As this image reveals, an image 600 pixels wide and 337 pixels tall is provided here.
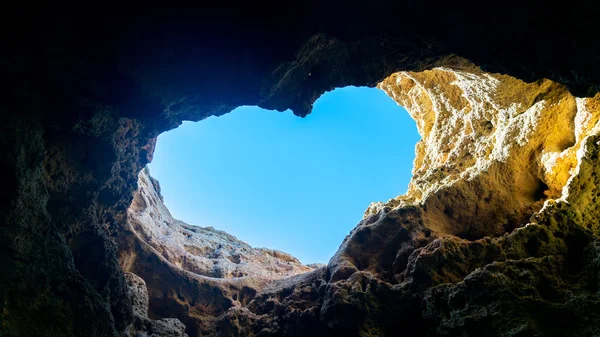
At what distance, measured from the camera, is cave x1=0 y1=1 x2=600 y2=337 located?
6.33 meters

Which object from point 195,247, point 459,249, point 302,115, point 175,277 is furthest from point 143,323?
point 459,249

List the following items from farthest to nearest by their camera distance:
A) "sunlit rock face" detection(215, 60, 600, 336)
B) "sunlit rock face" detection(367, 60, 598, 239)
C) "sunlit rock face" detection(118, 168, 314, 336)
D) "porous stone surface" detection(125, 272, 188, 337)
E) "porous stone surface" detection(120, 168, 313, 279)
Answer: "porous stone surface" detection(120, 168, 313, 279) < "sunlit rock face" detection(118, 168, 314, 336) < "porous stone surface" detection(125, 272, 188, 337) < "sunlit rock face" detection(367, 60, 598, 239) < "sunlit rock face" detection(215, 60, 600, 336)

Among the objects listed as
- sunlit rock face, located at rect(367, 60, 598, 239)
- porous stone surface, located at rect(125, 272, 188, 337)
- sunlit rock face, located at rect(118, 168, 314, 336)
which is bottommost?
porous stone surface, located at rect(125, 272, 188, 337)

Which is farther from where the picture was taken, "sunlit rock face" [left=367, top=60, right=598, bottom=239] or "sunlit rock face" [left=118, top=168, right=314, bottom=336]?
"sunlit rock face" [left=118, top=168, right=314, bottom=336]

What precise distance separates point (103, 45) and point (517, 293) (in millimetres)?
9763

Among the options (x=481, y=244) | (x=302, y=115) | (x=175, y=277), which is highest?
(x=302, y=115)

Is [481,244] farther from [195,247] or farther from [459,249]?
Answer: [195,247]

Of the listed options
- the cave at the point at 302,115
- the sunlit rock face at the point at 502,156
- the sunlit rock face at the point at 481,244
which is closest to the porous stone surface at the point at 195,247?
the cave at the point at 302,115

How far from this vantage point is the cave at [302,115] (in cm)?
633

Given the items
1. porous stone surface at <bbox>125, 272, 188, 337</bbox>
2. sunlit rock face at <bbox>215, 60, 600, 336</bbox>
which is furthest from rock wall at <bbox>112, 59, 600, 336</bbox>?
porous stone surface at <bbox>125, 272, 188, 337</bbox>

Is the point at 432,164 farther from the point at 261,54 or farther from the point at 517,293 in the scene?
the point at 261,54

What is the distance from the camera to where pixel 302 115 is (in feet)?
32.0

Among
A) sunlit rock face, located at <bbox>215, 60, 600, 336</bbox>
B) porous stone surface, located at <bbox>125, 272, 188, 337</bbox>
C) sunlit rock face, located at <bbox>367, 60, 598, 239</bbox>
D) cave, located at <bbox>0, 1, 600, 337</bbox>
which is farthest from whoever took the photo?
porous stone surface, located at <bbox>125, 272, 188, 337</bbox>

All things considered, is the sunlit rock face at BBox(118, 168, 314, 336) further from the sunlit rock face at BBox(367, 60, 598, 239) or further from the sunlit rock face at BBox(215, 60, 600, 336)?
the sunlit rock face at BBox(367, 60, 598, 239)
